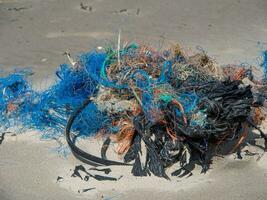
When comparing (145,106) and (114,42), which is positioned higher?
(145,106)

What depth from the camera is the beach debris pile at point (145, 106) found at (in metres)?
3.85

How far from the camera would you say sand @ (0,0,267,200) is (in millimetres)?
3689

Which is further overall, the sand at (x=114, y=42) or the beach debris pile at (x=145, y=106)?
the beach debris pile at (x=145, y=106)

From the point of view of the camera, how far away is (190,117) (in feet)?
12.6

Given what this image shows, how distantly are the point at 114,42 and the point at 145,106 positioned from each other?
2167 mm

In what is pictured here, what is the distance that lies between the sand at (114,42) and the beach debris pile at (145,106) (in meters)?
0.15

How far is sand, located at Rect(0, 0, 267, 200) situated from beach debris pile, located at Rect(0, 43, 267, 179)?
15 cm

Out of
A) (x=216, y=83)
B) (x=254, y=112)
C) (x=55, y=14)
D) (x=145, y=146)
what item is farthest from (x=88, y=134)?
(x=55, y=14)

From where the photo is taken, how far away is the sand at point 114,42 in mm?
3689

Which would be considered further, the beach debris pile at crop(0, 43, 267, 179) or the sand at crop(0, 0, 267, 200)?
the beach debris pile at crop(0, 43, 267, 179)

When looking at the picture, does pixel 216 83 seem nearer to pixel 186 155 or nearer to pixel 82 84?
pixel 186 155

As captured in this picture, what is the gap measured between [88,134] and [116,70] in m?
0.61

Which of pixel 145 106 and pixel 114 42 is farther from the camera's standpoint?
pixel 114 42

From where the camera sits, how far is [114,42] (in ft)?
19.8
